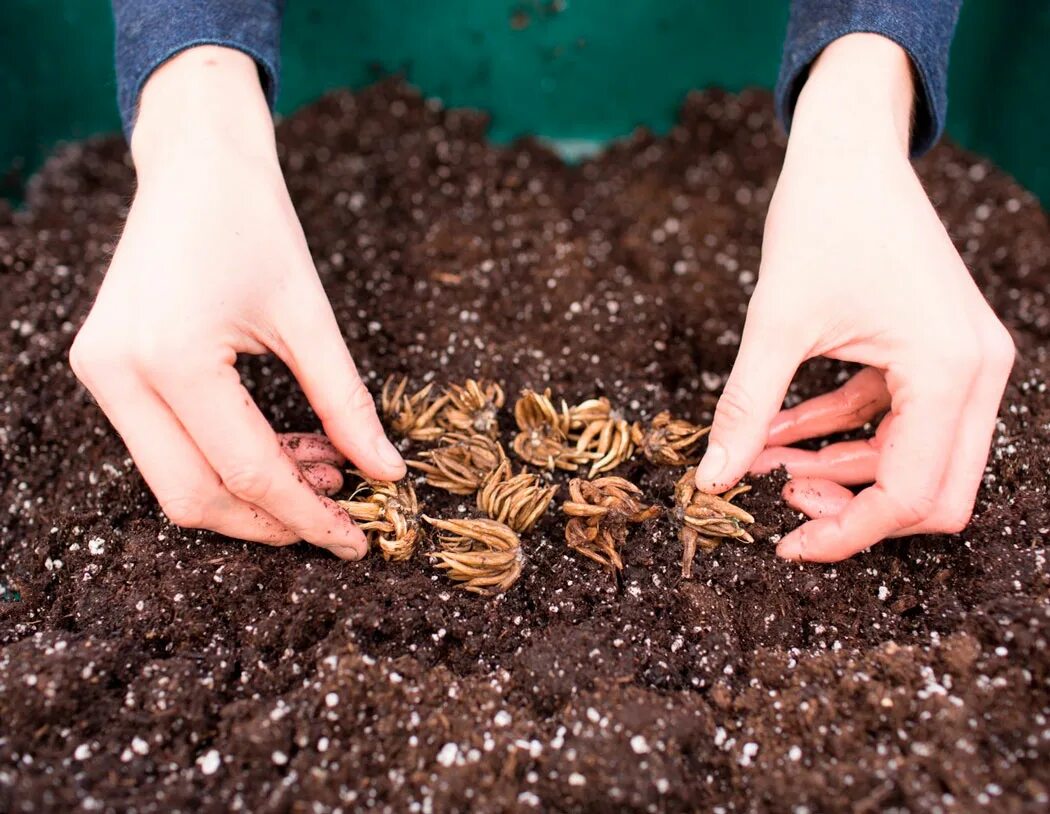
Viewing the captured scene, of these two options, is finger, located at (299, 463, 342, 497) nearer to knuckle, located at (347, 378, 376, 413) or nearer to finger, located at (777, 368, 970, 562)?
knuckle, located at (347, 378, 376, 413)

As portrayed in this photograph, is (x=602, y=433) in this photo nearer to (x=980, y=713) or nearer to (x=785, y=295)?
(x=785, y=295)

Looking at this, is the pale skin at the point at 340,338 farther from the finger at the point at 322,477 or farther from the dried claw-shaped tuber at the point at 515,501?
the dried claw-shaped tuber at the point at 515,501

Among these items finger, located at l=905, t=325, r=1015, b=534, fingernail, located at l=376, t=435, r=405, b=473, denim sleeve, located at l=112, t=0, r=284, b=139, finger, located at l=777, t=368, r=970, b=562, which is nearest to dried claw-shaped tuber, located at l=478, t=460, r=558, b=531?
fingernail, located at l=376, t=435, r=405, b=473

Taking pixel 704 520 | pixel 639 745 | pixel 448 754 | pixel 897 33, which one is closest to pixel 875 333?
pixel 704 520

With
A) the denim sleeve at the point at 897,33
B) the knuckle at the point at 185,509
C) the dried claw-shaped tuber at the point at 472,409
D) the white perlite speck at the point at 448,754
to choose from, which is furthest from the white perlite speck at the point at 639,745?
the denim sleeve at the point at 897,33

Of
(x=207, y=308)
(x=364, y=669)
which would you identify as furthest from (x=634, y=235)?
(x=364, y=669)

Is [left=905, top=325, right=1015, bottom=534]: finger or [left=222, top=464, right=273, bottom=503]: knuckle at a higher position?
[left=905, top=325, right=1015, bottom=534]: finger

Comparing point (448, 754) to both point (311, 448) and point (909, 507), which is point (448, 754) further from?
point (909, 507)
